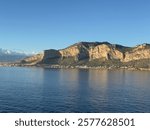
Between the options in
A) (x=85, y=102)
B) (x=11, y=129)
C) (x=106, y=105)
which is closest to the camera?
(x=11, y=129)

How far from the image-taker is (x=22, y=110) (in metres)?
94.8

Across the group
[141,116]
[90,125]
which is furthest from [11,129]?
[141,116]

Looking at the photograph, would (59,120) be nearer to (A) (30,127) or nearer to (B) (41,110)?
(A) (30,127)

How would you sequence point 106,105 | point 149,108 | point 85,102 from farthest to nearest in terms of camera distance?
point 85,102 < point 106,105 < point 149,108

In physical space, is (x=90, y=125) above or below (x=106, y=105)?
above

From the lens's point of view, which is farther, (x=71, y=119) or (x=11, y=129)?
(x=71, y=119)

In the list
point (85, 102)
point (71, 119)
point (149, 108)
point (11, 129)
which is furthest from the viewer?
point (85, 102)

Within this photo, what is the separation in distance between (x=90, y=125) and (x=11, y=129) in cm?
644

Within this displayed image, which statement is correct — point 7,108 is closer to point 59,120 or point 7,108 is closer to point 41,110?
point 41,110

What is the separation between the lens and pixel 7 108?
97.6 m

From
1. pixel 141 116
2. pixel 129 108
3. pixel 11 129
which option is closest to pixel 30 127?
pixel 11 129

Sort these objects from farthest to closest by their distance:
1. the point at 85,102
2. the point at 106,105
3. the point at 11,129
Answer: the point at 85,102 < the point at 106,105 < the point at 11,129

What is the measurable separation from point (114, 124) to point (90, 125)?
206cm

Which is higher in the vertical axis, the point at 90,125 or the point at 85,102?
the point at 90,125
